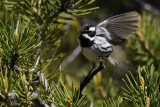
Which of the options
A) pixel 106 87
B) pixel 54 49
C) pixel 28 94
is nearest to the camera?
pixel 28 94

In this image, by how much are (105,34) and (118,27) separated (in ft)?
0.23

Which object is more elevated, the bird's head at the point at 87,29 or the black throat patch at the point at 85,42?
the bird's head at the point at 87,29

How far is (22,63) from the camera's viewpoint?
80 cm

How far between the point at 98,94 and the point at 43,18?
1.73 ft

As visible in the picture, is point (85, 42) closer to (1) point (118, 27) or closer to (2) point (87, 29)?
(2) point (87, 29)

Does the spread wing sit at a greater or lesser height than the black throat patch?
greater

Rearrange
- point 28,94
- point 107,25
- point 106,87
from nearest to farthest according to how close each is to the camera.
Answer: point 28,94
point 107,25
point 106,87

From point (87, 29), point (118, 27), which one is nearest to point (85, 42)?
point (87, 29)

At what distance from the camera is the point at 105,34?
3.76ft

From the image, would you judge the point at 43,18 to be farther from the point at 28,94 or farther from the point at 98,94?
the point at 98,94

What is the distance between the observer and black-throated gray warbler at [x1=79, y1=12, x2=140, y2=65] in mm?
1066

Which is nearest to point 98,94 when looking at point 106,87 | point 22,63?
point 106,87

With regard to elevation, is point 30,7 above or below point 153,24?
above

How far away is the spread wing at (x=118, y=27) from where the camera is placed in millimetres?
1045
